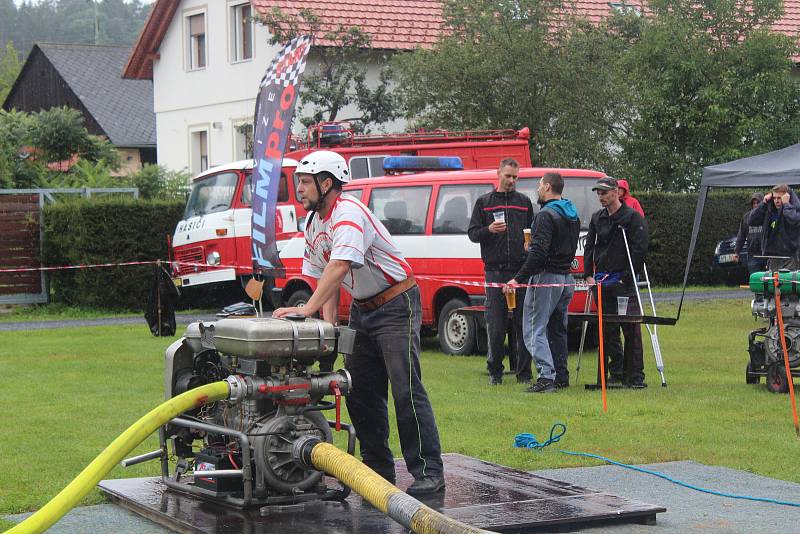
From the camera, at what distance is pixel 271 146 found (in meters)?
17.1

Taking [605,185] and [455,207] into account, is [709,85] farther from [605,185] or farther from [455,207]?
[605,185]

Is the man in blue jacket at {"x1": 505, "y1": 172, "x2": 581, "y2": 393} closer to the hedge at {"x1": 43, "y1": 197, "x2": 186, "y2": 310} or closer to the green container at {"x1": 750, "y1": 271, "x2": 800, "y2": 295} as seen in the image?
the green container at {"x1": 750, "y1": 271, "x2": 800, "y2": 295}

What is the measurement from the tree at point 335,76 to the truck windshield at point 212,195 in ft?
24.7

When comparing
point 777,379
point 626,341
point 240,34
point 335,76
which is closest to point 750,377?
point 777,379

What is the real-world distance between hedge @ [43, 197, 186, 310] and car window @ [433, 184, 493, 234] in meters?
8.81

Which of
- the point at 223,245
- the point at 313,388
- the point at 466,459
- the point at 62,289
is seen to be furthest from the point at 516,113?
the point at 313,388

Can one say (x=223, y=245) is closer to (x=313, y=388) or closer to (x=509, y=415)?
(x=509, y=415)

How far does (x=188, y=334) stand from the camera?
25.2 feet

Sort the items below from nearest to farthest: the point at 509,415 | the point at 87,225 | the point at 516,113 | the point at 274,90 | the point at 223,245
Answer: the point at 509,415 < the point at 274,90 < the point at 223,245 < the point at 87,225 < the point at 516,113

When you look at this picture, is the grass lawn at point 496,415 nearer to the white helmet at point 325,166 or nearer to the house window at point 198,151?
the white helmet at point 325,166

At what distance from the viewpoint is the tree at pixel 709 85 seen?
2688 centimetres

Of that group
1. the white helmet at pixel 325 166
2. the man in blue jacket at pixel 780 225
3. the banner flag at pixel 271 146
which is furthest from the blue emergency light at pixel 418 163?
the white helmet at pixel 325 166

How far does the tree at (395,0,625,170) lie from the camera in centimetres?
2450

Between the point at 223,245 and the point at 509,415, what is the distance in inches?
438
